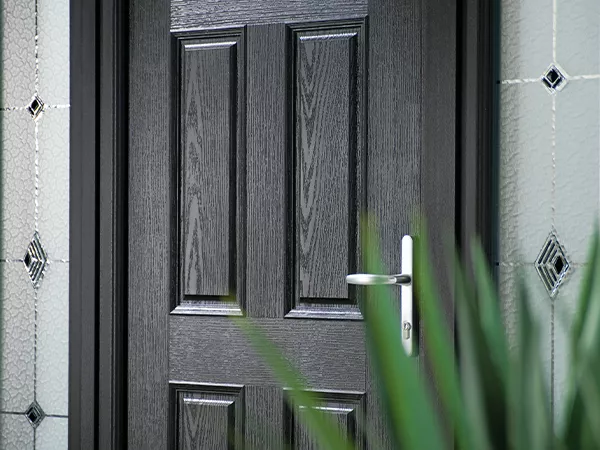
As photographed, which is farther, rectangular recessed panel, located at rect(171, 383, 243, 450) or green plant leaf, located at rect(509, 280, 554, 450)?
rectangular recessed panel, located at rect(171, 383, 243, 450)

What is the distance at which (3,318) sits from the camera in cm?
196

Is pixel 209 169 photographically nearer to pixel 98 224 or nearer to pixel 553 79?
pixel 98 224

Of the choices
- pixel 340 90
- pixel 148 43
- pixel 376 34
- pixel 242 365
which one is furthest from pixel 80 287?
pixel 376 34

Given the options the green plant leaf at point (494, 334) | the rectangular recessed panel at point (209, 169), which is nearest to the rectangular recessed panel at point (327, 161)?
the rectangular recessed panel at point (209, 169)

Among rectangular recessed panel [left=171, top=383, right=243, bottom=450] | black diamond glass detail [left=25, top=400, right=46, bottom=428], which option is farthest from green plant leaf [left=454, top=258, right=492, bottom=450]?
black diamond glass detail [left=25, top=400, right=46, bottom=428]

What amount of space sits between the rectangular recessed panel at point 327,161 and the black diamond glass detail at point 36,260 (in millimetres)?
615

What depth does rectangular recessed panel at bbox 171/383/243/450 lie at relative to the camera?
5.95 feet

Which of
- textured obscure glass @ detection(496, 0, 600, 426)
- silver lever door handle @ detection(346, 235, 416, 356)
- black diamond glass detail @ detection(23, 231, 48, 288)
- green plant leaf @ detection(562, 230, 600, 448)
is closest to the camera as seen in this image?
green plant leaf @ detection(562, 230, 600, 448)

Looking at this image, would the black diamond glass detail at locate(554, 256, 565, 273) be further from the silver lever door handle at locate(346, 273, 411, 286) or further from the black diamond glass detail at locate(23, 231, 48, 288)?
the black diamond glass detail at locate(23, 231, 48, 288)

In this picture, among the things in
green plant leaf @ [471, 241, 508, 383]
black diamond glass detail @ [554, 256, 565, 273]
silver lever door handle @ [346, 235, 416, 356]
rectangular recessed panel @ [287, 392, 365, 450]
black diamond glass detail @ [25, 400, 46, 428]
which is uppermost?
green plant leaf @ [471, 241, 508, 383]

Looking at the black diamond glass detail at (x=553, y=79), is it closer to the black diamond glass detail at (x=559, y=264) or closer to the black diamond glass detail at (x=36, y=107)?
the black diamond glass detail at (x=559, y=264)

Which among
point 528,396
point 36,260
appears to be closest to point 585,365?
point 528,396

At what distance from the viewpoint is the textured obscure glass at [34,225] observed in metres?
1.91

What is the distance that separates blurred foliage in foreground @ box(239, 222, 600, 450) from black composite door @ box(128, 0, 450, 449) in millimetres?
1330
